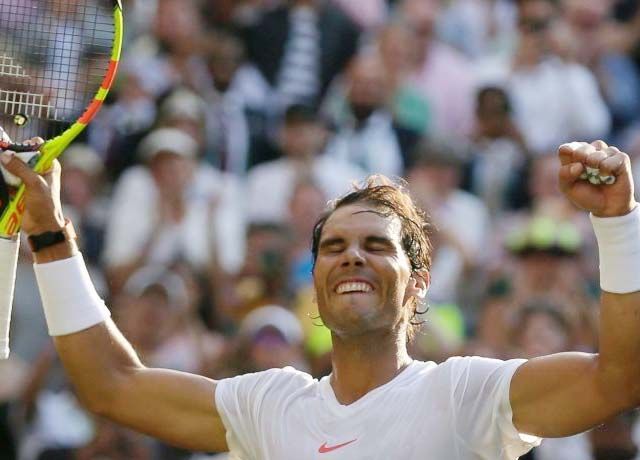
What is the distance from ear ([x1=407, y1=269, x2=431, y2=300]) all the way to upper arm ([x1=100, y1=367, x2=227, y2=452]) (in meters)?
0.67

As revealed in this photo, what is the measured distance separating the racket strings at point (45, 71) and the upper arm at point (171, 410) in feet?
2.81

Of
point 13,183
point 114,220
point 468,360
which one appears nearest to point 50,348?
point 114,220

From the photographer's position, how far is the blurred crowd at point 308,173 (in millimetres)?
7934

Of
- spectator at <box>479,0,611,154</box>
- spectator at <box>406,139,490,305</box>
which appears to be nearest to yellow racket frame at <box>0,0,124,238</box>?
spectator at <box>406,139,490,305</box>

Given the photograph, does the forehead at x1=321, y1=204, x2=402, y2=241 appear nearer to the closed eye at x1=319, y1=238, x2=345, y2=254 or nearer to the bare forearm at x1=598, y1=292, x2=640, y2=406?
the closed eye at x1=319, y1=238, x2=345, y2=254

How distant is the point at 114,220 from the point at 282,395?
15.3 ft

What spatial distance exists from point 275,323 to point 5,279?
368cm

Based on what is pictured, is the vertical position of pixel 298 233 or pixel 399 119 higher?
pixel 399 119

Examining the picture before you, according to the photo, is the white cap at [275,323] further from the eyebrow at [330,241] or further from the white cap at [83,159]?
the eyebrow at [330,241]

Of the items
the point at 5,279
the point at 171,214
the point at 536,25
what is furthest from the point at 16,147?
the point at 536,25

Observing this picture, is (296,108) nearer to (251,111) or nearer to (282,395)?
(251,111)

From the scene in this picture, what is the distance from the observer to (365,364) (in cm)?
421

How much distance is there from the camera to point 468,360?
4043 mm

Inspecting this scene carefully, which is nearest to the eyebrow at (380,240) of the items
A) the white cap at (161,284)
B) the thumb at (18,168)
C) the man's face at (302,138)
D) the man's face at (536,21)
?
the thumb at (18,168)
